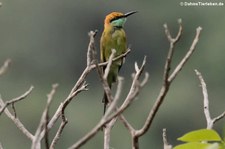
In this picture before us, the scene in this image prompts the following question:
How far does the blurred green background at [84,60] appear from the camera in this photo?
1678cm

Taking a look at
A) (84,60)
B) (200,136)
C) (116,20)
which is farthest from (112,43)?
(84,60)

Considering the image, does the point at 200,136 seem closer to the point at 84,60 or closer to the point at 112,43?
the point at 112,43

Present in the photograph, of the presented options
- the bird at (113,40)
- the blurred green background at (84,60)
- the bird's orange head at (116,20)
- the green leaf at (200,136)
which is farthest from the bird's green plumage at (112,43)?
the blurred green background at (84,60)

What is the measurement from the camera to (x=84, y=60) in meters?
20.1

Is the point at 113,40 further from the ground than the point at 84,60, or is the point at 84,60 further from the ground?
the point at 113,40

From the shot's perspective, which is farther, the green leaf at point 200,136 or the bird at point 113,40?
the bird at point 113,40

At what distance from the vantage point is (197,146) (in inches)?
53.1

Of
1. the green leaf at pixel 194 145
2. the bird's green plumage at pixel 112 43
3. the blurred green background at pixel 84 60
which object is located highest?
the green leaf at pixel 194 145

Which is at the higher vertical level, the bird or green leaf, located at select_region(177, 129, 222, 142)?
green leaf, located at select_region(177, 129, 222, 142)

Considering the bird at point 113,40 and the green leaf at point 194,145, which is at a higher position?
the green leaf at point 194,145

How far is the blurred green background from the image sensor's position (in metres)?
16.8

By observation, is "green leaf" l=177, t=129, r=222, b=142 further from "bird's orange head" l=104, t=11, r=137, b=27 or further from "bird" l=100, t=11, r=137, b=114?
"bird's orange head" l=104, t=11, r=137, b=27

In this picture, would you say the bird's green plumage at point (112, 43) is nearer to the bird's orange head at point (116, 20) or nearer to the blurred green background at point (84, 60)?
the bird's orange head at point (116, 20)

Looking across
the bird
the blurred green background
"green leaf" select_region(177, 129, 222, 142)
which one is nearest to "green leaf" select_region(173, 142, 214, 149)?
"green leaf" select_region(177, 129, 222, 142)
